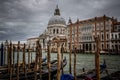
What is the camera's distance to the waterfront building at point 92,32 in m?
36.5

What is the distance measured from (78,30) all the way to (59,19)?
1830cm

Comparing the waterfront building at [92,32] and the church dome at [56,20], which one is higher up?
the church dome at [56,20]

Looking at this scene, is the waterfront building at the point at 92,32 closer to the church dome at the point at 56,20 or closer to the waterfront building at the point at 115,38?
the waterfront building at the point at 115,38

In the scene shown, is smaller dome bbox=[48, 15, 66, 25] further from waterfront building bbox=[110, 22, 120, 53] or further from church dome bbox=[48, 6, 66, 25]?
waterfront building bbox=[110, 22, 120, 53]

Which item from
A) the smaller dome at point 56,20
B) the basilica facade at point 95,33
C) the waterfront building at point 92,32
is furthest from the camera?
the smaller dome at point 56,20

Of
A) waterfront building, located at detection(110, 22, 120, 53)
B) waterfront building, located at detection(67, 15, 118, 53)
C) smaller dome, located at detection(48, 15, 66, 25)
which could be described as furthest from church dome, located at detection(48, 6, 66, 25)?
waterfront building, located at detection(110, 22, 120, 53)

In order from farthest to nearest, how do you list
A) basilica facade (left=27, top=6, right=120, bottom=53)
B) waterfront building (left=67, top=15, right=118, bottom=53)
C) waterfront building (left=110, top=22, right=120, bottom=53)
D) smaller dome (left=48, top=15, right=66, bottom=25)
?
smaller dome (left=48, top=15, right=66, bottom=25) < waterfront building (left=67, top=15, right=118, bottom=53) < basilica facade (left=27, top=6, right=120, bottom=53) < waterfront building (left=110, top=22, right=120, bottom=53)

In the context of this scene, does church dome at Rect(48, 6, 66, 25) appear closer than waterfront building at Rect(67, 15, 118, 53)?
No

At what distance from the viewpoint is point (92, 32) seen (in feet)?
131

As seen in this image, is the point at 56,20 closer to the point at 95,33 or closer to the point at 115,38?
the point at 95,33

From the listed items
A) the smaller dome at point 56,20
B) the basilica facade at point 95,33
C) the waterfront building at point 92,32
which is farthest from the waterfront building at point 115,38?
the smaller dome at point 56,20

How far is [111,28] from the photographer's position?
36.3m

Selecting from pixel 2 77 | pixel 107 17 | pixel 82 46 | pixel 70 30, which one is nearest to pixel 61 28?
pixel 70 30

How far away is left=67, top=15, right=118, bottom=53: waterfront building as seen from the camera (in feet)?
120
